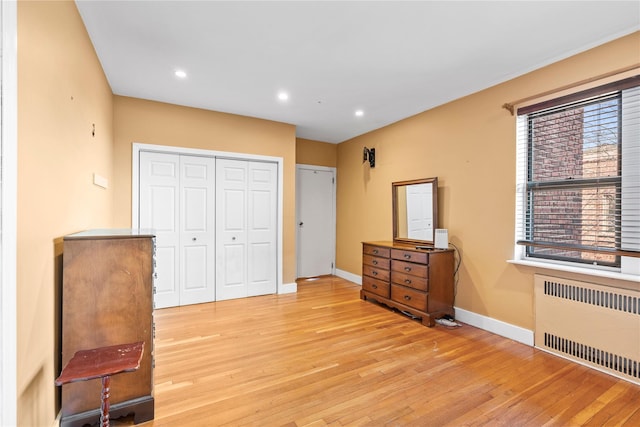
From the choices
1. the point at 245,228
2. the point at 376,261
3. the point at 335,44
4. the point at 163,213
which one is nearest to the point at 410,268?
the point at 376,261

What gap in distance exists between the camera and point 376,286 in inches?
159

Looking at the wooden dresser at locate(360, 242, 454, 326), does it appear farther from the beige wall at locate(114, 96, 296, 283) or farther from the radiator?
the beige wall at locate(114, 96, 296, 283)

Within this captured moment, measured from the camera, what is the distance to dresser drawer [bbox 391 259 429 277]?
3311 millimetres

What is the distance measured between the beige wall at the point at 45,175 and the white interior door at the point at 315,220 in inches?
140

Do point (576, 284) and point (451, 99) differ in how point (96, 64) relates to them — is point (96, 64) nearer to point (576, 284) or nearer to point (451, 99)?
point (451, 99)

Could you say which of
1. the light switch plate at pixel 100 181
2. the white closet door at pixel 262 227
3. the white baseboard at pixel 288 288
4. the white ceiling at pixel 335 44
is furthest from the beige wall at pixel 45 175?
the white baseboard at pixel 288 288

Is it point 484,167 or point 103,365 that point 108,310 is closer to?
point 103,365

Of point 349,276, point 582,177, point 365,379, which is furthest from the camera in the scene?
point 349,276

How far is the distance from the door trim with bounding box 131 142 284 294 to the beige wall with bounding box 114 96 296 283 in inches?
1.9

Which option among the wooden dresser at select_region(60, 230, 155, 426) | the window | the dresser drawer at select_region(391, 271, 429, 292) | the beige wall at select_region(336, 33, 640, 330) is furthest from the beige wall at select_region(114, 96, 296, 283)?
→ the window

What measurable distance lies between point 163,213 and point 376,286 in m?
3.02

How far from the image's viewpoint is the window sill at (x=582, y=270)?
7.18 ft

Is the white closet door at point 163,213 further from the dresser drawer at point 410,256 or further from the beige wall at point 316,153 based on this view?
the dresser drawer at point 410,256

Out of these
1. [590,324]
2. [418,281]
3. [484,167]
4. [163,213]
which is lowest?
[590,324]
